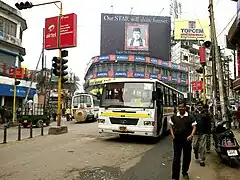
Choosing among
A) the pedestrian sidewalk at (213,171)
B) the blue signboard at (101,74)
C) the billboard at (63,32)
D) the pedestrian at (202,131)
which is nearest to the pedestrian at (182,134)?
the pedestrian sidewalk at (213,171)

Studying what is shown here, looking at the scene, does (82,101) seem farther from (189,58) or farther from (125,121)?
(189,58)

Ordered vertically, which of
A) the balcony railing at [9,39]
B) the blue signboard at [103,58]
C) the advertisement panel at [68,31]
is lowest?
the advertisement panel at [68,31]

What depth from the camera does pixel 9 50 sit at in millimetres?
30406

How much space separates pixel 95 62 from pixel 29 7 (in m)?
44.3

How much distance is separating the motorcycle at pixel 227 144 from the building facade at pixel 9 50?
76.4 ft

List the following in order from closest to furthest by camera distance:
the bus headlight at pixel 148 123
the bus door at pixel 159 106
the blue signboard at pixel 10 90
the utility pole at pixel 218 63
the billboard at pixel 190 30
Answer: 1. the utility pole at pixel 218 63
2. the bus headlight at pixel 148 123
3. the bus door at pixel 159 106
4. the blue signboard at pixel 10 90
5. the billboard at pixel 190 30

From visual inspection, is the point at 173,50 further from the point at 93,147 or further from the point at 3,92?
the point at 93,147

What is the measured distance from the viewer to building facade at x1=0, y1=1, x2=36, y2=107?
28.6m

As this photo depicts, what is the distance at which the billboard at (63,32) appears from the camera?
613 inches

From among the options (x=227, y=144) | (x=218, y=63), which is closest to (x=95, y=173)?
(x=227, y=144)

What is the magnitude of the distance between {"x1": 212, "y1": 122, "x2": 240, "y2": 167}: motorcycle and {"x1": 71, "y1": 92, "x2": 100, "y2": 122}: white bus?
20373 mm

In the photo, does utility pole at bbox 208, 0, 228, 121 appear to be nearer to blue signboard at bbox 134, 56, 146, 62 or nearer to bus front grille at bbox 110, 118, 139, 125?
bus front grille at bbox 110, 118, 139, 125

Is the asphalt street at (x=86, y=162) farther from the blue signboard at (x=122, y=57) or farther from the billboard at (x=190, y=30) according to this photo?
the billboard at (x=190, y=30)

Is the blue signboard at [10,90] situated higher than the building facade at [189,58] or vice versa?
the building facade at [189,58]
